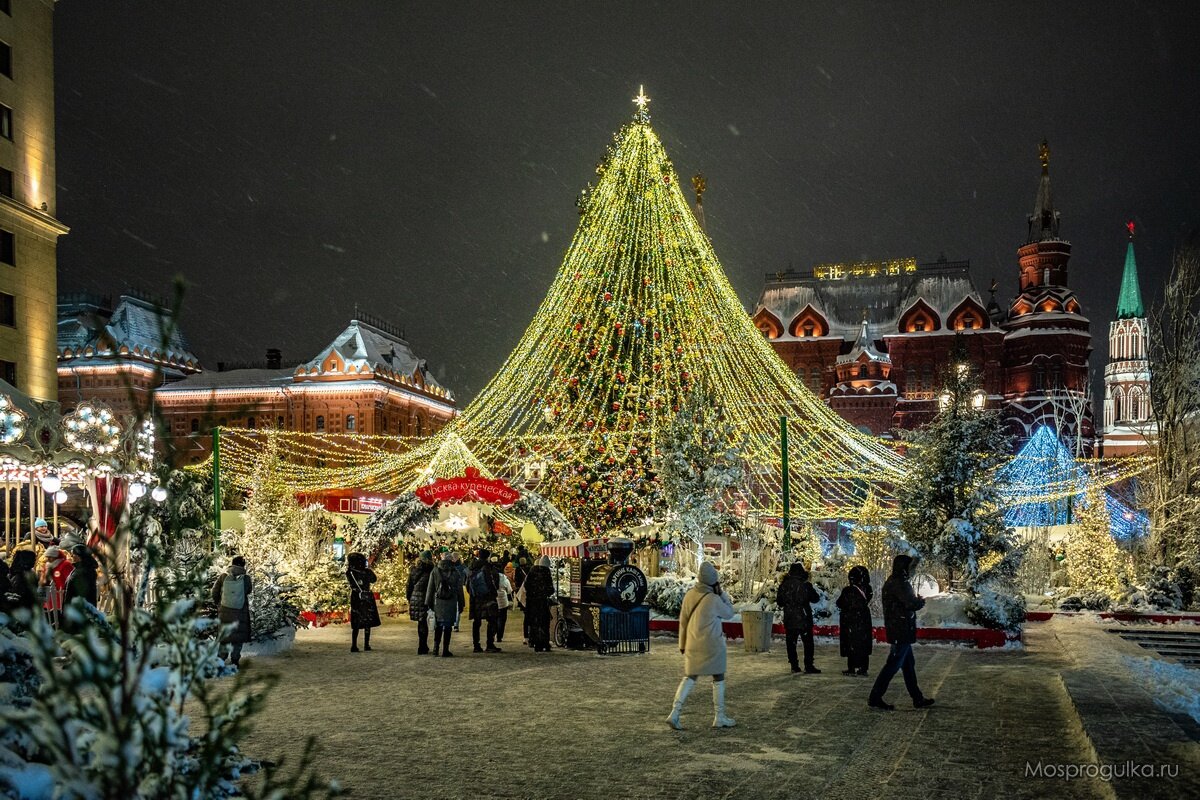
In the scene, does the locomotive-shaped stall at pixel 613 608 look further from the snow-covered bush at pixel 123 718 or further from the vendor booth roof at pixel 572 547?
the snow-covered bush at pixel 123 718

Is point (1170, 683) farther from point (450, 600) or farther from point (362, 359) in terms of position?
point (362, 359)

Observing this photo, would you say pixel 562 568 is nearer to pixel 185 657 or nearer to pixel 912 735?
pixel 912 735

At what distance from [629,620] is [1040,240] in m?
69.9

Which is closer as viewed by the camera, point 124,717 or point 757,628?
point 124,717

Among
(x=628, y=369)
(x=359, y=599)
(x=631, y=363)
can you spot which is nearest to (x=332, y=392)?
(x=631, y=363)

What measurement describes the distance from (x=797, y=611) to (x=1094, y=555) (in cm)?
1459

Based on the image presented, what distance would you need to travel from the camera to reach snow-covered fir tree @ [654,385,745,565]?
945 inches

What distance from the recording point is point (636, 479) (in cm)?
2758

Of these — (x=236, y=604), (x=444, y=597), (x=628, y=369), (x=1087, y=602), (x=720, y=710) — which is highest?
(x=628, y=369)

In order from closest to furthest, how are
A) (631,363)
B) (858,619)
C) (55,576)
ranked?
(858,619) → (55,576) → (631,363)

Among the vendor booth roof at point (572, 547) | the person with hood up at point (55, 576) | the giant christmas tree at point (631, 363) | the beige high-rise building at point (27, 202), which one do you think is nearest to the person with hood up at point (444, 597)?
the person with hood up at point (55, 576)

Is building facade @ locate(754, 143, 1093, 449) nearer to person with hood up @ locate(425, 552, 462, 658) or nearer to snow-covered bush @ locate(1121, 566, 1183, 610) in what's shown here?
snow-covered bush @ locate(1121, 566, 1183, 610)

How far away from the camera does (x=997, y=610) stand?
17.4 metres

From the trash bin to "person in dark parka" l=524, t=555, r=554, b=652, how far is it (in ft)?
10.5
